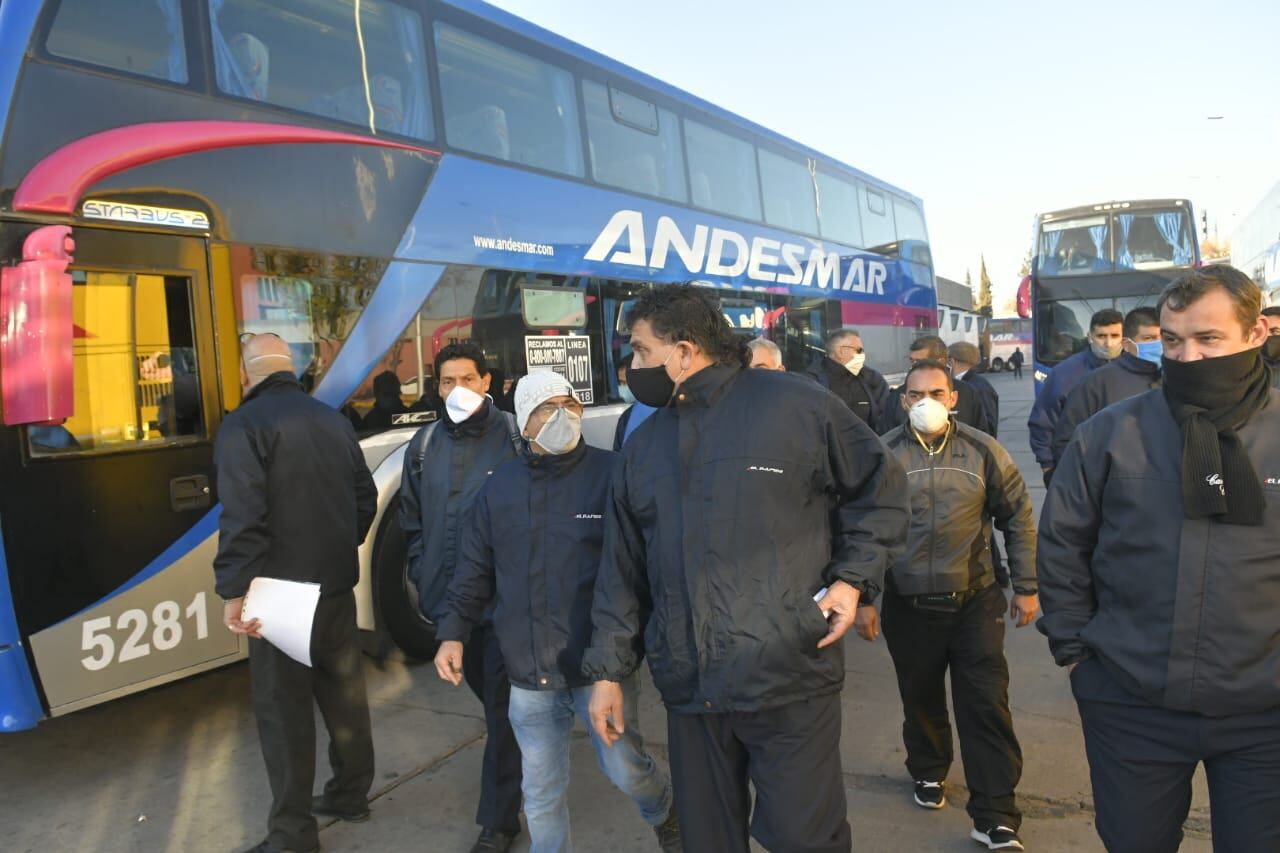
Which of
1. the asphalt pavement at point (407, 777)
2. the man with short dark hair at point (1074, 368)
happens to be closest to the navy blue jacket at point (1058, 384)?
the man with short dark hair at point (1074, 368)

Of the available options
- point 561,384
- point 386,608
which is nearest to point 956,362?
point 386,608

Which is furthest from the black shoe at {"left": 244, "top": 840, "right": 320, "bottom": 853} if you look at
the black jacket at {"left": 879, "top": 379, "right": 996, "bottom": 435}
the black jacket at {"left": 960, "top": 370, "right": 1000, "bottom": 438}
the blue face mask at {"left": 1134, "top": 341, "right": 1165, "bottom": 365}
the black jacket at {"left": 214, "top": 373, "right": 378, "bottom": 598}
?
the black jacket at {"left": 960, "top": 370, "right": 1000, "bottom": 438}

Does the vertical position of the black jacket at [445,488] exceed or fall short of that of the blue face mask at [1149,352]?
it falls short

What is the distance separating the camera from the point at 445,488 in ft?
11.9

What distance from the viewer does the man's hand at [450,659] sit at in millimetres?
3057

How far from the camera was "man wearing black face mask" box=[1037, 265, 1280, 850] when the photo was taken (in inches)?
83.7

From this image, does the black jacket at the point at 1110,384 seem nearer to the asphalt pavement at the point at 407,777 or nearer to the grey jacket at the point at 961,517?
the asphalt pavement at the point at 407,777

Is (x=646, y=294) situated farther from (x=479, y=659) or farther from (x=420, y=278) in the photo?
(x=420, y=278)

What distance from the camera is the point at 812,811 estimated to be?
2.40 meters

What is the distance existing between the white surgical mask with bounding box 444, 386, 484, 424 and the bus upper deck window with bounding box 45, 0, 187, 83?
2.28m

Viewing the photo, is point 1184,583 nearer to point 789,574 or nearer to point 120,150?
point 789,574

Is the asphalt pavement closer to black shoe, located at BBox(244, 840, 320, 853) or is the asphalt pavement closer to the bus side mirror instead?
black shoe, located at BBox(244, 840, 320, 853)

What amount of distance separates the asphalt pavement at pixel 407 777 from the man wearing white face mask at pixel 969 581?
29 centimetres

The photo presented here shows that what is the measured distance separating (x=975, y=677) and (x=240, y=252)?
3.85 m
